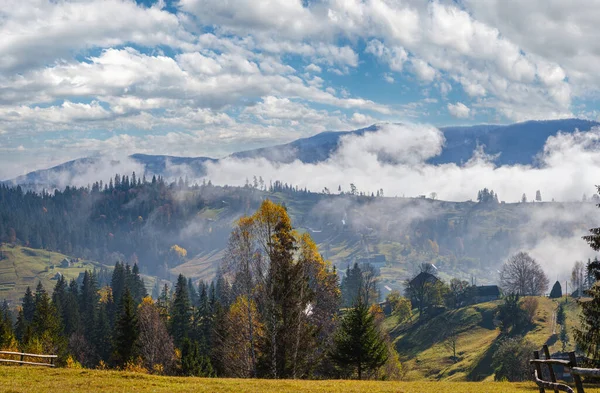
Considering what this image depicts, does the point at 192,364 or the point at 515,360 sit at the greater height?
the point at 192,364

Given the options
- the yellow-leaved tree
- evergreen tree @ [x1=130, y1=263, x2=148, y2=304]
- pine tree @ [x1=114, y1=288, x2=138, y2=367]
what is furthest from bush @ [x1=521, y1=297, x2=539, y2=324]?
the yellow-leaved tree

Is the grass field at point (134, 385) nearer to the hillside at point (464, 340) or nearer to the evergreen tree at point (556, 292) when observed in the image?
the hillside at point (464, 340)

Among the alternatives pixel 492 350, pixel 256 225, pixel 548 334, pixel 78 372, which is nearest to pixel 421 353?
pixel 492 350

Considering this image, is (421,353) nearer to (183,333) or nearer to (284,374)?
(183,333)

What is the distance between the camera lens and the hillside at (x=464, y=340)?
128m

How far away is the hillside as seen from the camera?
421ft

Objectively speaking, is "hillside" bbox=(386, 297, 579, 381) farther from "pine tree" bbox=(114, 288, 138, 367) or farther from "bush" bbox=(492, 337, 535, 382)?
"pine tree" bbox=(114, 288, 138, 367)

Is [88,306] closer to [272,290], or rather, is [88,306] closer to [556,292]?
[272,290]

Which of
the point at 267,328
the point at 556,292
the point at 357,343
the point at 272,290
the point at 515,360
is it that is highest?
the point at 272,290

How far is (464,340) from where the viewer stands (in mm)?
155625

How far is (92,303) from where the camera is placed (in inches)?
5807

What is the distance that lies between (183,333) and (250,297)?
64446 millimetres

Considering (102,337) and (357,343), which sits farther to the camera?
(102,337)

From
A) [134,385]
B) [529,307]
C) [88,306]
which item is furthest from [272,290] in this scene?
[529,307]
